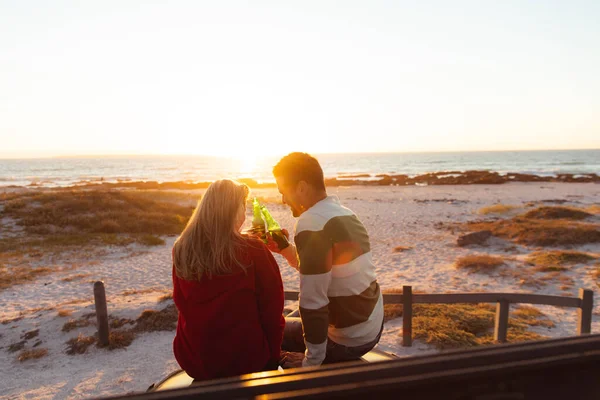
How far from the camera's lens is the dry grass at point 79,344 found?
7.15m

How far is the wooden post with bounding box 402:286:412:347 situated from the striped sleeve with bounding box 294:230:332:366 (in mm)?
4294

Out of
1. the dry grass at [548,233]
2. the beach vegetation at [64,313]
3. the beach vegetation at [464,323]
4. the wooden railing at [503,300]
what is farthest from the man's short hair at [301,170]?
the dry grass at [548,233]

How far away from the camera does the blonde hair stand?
2.41 metres

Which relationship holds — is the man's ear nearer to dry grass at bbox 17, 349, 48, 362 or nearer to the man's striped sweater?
the man's striped sweater

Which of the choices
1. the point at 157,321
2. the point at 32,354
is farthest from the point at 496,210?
the point at 32,354

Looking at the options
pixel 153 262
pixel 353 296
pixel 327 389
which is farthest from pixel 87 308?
pixel 327 389

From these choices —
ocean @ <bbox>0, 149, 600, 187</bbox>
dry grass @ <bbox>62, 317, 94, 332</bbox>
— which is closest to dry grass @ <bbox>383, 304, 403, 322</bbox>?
dry grass @ <bbox>62, 317, 94, 332</bbox>

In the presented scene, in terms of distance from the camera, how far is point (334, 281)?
257cm

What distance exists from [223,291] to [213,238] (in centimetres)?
33

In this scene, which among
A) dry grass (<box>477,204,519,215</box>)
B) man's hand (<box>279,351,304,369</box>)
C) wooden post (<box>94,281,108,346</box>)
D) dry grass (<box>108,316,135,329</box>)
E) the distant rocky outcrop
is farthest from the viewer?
dry grass (<box>477,204,519,215</box>)

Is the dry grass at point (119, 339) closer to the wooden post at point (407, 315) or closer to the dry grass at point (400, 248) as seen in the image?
the wooden post at point (407, 315)

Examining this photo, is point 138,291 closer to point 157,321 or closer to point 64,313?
point 64,313

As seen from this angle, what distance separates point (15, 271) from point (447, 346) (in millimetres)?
12310

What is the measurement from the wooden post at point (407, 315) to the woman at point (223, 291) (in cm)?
431
